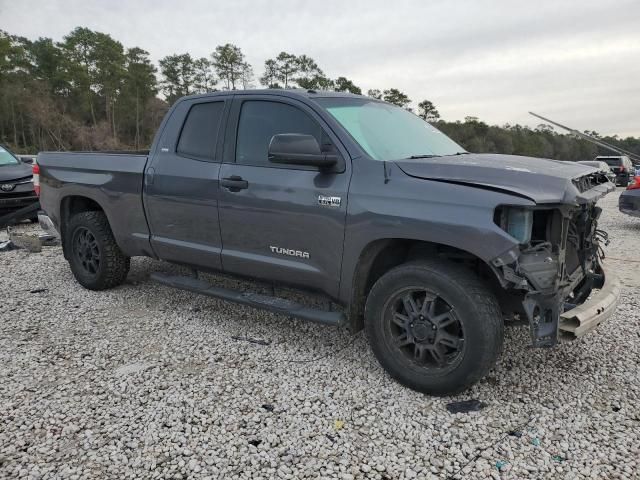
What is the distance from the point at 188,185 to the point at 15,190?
652 cm

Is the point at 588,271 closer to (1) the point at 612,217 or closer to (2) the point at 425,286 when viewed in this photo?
(2) the point at 425,286

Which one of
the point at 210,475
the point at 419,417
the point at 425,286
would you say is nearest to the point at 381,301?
the point at 425,286

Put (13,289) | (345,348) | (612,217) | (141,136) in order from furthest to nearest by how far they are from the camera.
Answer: (141,136)
(612,217)
(13,289)
(345,348)

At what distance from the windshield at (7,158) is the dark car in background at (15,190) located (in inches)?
10.8

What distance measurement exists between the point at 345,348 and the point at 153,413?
4.89ft

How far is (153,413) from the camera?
9.22 feet

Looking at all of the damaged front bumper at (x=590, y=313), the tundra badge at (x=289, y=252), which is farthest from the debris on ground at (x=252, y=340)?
the damaged front bumper at (x=590, y=313)

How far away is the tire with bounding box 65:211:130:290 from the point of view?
15.8 ft

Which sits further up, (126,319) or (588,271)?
(588,271)

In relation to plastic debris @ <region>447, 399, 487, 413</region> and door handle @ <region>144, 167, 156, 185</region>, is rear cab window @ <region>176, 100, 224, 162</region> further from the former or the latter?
plastic debris @ <region>447, 399, 487, 413</region>

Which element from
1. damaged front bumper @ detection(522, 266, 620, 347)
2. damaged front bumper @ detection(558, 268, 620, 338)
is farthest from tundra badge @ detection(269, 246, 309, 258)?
damaged front bumper @ detection(558, 268, 620, 338)

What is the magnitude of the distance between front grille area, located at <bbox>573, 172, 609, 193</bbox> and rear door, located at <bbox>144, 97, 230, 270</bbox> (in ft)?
8.29

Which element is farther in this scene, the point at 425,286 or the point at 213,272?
the point at 213,272

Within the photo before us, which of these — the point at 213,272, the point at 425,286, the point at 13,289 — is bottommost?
the point at 13,289
